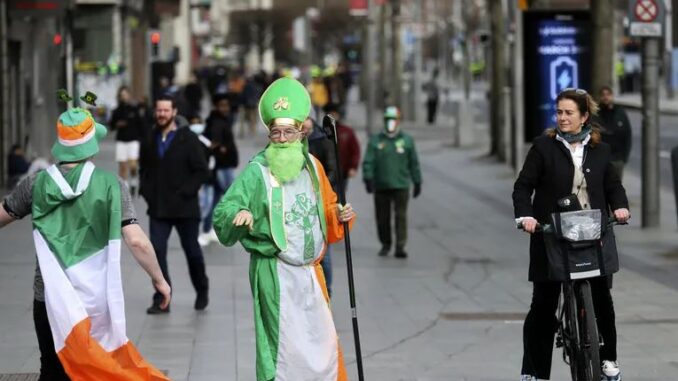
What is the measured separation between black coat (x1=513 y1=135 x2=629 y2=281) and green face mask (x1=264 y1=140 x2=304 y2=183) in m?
1.51

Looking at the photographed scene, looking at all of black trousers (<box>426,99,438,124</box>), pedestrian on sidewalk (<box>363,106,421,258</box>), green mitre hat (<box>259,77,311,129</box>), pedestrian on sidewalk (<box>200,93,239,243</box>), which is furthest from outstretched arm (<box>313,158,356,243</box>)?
black trousers (<box>426,99,438,124</box>)

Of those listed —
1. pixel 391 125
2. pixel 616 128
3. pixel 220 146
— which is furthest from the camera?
pixel 616 128

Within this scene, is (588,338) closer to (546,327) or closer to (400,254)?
(546,327)

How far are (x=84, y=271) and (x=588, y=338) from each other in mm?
2613

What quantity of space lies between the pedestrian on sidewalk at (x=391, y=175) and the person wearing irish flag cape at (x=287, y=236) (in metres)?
9.29

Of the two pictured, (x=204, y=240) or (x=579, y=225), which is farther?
(x=204, y=240)

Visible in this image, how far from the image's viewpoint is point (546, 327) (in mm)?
9219

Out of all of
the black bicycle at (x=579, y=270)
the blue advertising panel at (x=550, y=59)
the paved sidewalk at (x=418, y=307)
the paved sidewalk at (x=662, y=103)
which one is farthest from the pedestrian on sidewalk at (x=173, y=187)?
the paved sidewalk at (x=662, y=103)

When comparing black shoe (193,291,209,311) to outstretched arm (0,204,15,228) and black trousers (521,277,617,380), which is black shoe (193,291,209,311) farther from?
outstretched arm (0,204,15,228)

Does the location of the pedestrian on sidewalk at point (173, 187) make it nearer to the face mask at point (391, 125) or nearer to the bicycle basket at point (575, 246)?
the face mask at point (391, 125)

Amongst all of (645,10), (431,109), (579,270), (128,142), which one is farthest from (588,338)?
(431,109)

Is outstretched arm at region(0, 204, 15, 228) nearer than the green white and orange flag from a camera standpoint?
No

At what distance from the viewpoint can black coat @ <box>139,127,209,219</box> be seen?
43.2 ft

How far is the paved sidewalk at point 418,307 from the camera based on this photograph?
1086 centimetres
